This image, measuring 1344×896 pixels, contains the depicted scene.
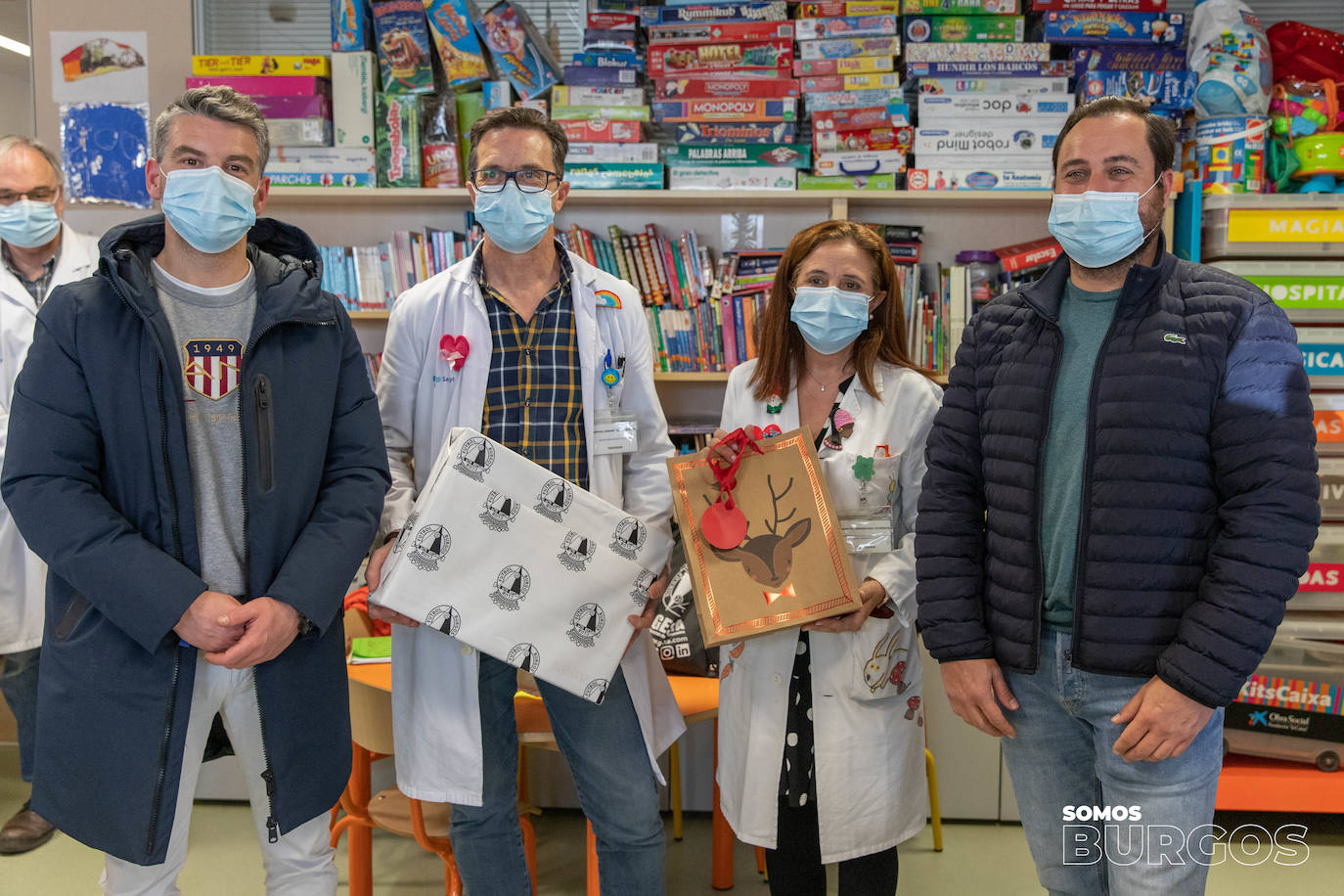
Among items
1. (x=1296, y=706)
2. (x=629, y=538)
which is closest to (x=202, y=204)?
(x=629, y=538)

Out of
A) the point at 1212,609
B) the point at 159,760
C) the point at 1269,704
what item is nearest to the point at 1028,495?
the point at 1212,609

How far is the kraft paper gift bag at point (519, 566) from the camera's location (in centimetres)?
189

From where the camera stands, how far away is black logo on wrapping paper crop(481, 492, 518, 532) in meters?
1.93

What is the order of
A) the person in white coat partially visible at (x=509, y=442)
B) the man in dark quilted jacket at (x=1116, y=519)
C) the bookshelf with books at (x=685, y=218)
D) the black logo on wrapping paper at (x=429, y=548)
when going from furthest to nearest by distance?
the bookshelf with books at (x=685, y=218), the person in white coat partially visible at (x=509, y=442), the black logo on wrapping paper at (x=429, y=548), the man in dark quilted jacket at (x=1116, y=519)

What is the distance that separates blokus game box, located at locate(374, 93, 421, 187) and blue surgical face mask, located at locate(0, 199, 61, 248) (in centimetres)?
103

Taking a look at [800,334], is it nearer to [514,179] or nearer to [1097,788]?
[514,179]

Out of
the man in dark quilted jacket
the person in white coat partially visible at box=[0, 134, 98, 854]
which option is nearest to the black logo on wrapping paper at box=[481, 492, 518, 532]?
the man in dark quilted jacket

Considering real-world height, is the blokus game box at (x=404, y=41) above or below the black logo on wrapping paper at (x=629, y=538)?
above

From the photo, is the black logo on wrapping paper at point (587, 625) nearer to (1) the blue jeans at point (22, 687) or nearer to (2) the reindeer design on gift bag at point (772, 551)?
(2) the reindeer design on gift bag at point (772, 551)

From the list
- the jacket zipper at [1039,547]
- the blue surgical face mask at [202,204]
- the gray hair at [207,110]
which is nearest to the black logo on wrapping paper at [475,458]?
the blue surgical face mask at [202,204]

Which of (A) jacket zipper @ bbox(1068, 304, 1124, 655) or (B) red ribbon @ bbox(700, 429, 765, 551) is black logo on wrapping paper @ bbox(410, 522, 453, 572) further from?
(A) jacket zipper @ bbox(1068, 304, 1124, 655)

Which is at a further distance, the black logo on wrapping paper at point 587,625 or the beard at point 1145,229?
the black logo on wrapping paper at point 587,625

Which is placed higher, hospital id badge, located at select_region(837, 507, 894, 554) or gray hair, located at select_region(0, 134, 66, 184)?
gray hair, located at select_region(0, 134, 66, 184)

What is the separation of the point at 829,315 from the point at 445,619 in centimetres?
98
